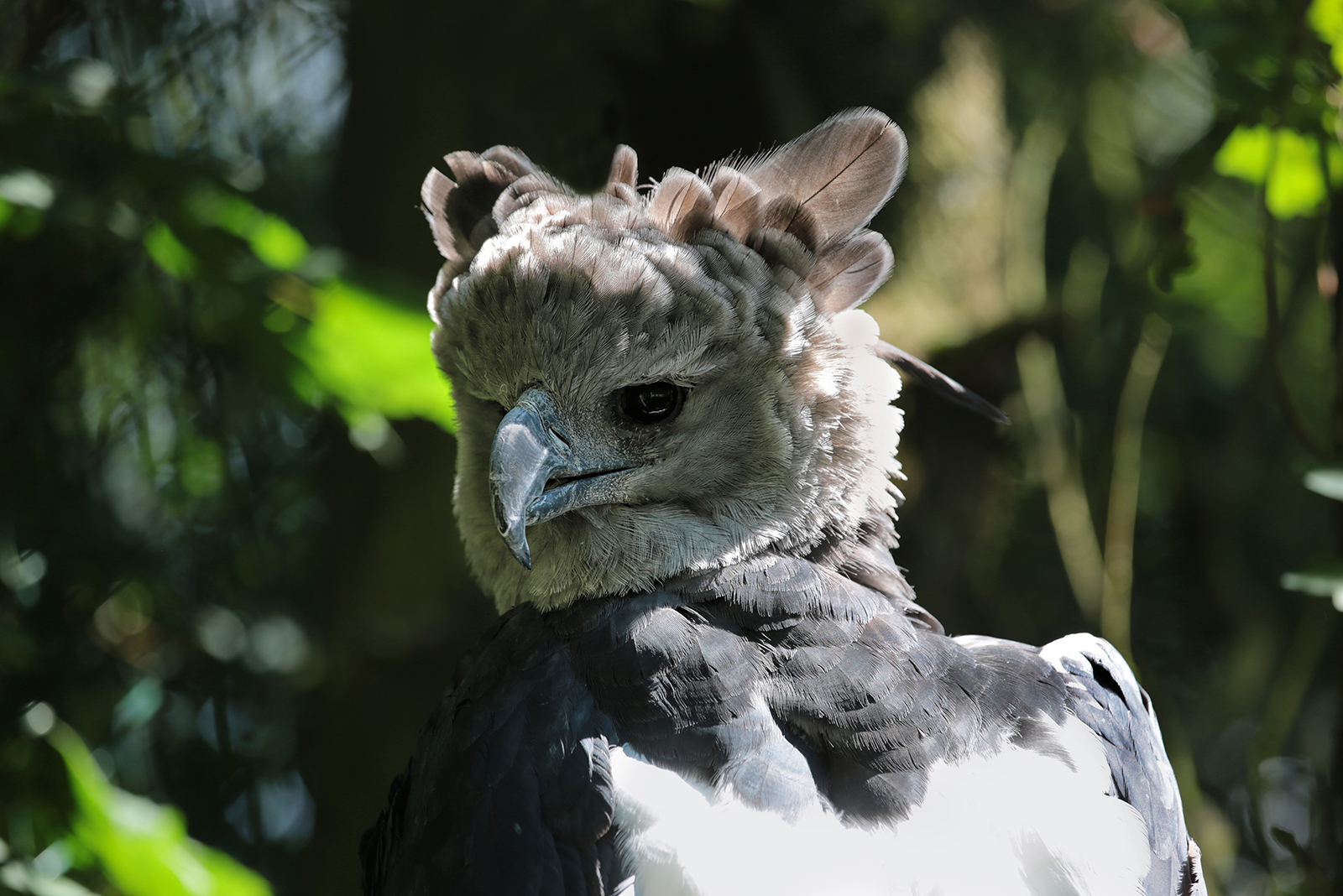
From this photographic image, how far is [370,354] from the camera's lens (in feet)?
5.62

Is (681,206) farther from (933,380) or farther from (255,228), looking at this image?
(255,228)

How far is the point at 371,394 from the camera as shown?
1.73m

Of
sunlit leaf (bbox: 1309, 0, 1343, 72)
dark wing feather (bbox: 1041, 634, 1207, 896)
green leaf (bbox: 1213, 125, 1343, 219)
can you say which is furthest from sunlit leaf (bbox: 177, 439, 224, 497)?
sunlit leaf (bbox: 1309, 0, 1343, 72)

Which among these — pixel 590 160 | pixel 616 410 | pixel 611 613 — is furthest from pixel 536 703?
pixel 590 160

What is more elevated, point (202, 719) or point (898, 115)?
point (898, 115)

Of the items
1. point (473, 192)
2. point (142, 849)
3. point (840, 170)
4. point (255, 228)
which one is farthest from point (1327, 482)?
point (142, 849)

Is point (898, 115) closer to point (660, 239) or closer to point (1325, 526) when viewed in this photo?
point (660, 239)

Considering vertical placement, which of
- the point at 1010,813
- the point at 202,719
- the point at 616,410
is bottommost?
the point at 202,719

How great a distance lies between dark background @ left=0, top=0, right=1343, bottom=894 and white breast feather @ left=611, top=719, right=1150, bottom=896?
3.04 feet

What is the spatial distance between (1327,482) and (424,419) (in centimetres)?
158

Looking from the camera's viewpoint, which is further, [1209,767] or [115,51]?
[1209,767]

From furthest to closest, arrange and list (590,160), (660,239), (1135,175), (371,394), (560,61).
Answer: (1135,175) < (560,61) < (590,160) < (371,394) < (660,239)

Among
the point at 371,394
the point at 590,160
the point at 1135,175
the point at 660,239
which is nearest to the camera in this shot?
the point at 660,239

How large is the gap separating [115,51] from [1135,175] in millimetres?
2295
